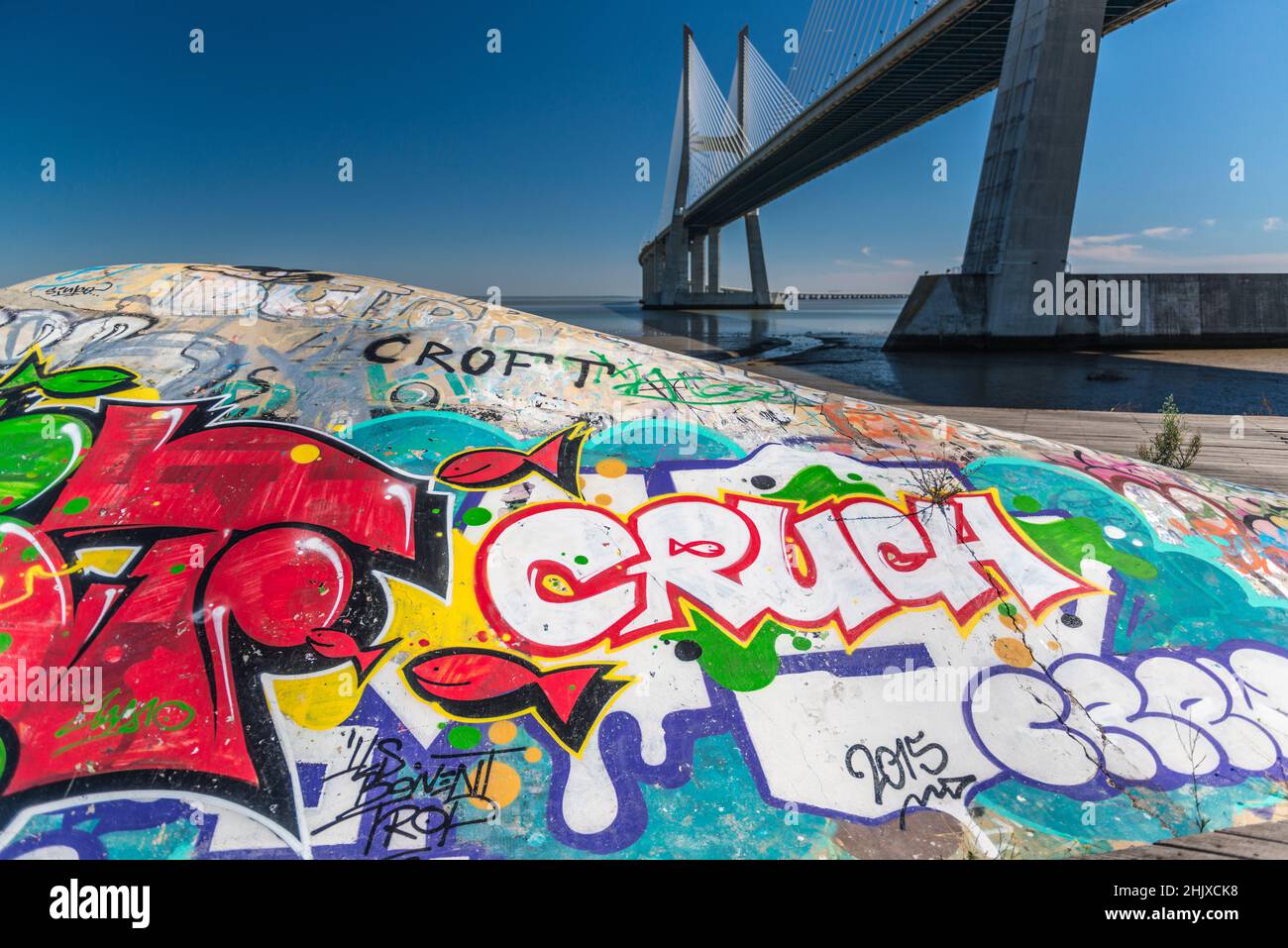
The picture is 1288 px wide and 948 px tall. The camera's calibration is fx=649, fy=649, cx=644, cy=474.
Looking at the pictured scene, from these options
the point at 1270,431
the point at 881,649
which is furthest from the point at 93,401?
the point at 1270,431

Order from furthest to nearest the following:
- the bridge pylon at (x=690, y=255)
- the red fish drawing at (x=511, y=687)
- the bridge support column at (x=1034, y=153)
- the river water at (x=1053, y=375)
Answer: the bridge pylon at (x=690, y=255) → the bridge support column at (x=1034, y=153) → the river water at (x=1053, y=375) → the red fish drawing at (x=511, y=687)

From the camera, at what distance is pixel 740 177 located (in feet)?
180

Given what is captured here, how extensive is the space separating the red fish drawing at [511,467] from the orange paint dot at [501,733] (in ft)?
5.31

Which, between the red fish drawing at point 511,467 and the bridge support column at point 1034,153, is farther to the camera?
the bridge support column at point 1034,153

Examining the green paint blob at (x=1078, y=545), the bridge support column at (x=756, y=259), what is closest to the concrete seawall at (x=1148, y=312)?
the green paint blob at (x=1078, y=545)

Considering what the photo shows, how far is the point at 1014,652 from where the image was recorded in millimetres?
3889

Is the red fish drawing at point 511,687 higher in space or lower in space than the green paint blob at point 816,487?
lower

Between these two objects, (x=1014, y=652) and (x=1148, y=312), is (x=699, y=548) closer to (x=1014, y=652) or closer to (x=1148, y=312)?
(x=1014, y=652)

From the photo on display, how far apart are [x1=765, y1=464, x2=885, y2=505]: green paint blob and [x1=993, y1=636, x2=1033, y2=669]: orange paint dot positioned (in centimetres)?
130

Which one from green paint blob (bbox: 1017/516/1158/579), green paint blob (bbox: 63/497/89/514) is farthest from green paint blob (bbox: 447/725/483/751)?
green paint blob (bbox: 1017/516/1158/579)

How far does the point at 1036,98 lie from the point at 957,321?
950 centimetres

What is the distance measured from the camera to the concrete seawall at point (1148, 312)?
1199 inches

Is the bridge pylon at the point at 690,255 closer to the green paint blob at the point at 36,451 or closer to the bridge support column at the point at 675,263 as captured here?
the bridge support column at the point at 675,263
